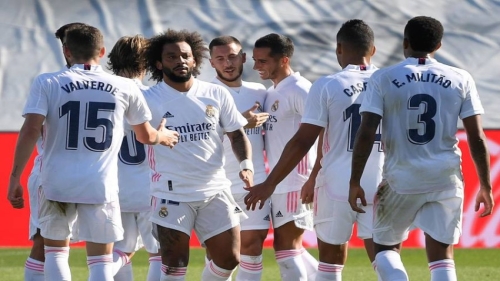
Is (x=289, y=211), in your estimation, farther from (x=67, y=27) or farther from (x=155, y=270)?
(x=67, y=27)

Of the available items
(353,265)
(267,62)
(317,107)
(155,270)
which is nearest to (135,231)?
(155,270)

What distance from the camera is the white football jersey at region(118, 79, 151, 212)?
7906 mm

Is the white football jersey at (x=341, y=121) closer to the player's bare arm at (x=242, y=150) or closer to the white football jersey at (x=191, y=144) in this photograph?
the player's bare arm at (x=242, y=150)

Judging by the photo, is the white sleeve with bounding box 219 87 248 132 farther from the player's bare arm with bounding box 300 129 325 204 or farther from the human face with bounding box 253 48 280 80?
the human face with bounding box 253 48 280 80

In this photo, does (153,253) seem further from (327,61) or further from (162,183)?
(327,61)

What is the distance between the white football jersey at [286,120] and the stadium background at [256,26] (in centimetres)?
756

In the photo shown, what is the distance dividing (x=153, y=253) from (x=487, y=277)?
3.81 m

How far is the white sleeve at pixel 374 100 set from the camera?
6090mm

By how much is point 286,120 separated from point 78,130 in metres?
2.15

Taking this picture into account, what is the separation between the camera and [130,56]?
26.6 ft

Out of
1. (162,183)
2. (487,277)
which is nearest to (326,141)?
(162,183)

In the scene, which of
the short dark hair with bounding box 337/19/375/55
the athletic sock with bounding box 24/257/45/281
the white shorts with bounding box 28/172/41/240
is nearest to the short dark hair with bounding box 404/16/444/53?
the short dark hair with bounding box 337/19/375/55

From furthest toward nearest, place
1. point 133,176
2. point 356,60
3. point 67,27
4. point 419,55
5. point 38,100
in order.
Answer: point 133,176, point 67,27, point 356,60, point 38,100, point 419,55

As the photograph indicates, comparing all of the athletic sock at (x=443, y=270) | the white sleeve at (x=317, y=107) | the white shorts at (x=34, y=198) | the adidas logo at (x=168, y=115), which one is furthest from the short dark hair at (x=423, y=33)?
the white shorts at (x=34, y=198)
